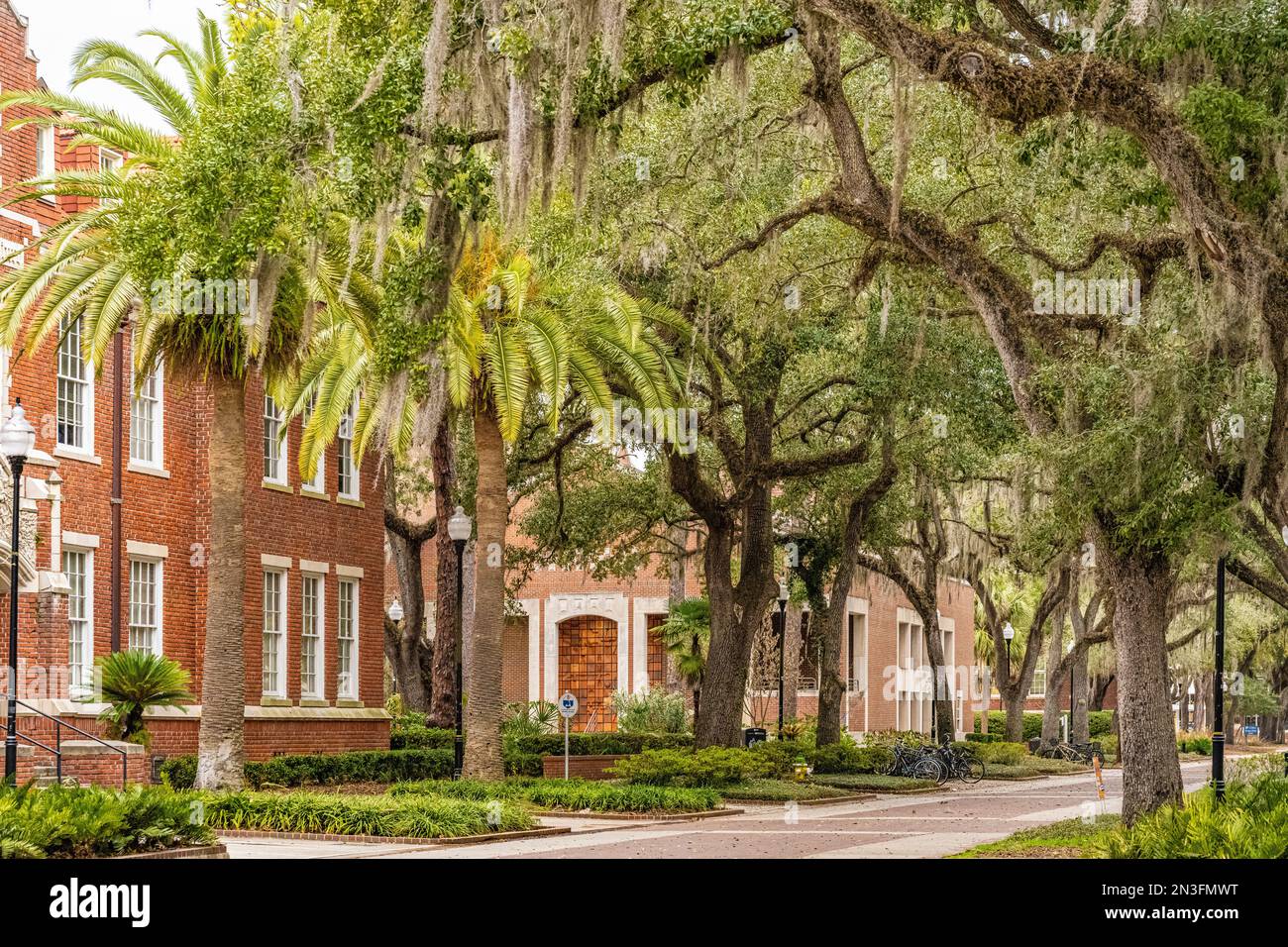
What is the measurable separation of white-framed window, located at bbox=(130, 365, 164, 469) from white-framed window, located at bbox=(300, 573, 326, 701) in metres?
5.07

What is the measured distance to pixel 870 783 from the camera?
37250 millimetres

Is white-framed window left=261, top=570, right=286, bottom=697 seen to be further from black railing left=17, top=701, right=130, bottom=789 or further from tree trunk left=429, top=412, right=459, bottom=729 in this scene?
black railing left=17, top=701, right=130, bottom=789

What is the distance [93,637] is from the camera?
28.8m

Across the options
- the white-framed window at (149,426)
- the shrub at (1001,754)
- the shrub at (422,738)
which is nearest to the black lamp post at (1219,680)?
the shrub at (422,738)

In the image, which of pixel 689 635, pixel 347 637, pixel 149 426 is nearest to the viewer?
pixel 149 426

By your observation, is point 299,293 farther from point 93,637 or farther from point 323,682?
point 323,682

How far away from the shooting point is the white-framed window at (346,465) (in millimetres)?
36938

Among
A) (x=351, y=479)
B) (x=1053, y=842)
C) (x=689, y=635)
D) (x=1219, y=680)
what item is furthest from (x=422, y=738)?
(x=1053, y=842)

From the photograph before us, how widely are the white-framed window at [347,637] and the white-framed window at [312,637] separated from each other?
0.55 m

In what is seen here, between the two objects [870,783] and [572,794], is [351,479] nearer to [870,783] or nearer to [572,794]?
[572,794]

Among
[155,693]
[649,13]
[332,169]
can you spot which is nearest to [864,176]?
[649,13]

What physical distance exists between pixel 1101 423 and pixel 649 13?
Answer: 21.1 ft

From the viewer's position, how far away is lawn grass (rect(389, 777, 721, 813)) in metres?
25.8

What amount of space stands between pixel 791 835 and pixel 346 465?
17.3 metres
